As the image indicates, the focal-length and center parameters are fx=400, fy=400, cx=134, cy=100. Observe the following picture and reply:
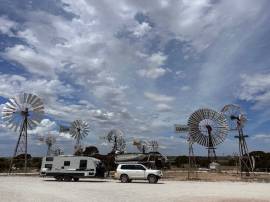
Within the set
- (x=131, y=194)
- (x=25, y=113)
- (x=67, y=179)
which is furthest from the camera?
(x=25, y=113)

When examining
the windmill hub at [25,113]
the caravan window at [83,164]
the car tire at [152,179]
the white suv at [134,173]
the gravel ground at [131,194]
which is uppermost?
the windmill hub at [25,113]

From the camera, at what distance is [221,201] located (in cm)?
1892

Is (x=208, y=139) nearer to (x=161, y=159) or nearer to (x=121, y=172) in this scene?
(x=161, y=159)

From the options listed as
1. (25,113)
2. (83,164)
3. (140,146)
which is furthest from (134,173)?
(140,146)

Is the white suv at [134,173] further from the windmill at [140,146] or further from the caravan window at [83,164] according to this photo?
the windmill at [140,146]

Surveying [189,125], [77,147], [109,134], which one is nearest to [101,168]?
[189,125]

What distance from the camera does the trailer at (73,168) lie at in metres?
40.9

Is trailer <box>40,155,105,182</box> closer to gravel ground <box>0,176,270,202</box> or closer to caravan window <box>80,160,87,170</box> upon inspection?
caravan window <box>80,160,87,170</box>

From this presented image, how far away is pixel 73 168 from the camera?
41.5 m

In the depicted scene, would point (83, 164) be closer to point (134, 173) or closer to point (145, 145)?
point (134, 173)

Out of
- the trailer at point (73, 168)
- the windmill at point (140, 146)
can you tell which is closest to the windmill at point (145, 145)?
the windmill at point (140, 146)

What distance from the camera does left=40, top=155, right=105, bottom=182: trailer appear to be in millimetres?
40875

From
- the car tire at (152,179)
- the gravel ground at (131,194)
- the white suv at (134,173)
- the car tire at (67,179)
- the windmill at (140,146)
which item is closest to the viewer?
the gravel ground at (131,194)

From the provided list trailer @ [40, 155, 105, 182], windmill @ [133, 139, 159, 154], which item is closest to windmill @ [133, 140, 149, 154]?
windmill @ [133, 139, 159, 154]
